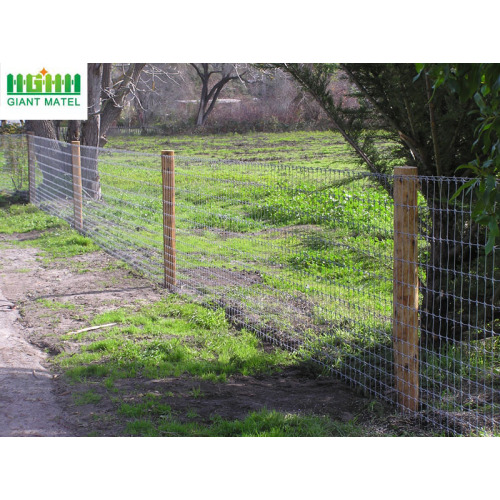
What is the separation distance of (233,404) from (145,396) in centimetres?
69

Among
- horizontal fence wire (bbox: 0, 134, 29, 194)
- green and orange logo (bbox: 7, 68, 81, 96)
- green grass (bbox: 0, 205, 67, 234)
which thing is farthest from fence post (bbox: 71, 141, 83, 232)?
horizontal fence wire (bbox: 0, 134, 29, 194)

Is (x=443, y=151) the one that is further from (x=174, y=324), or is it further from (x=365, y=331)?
(x=174, y=324)

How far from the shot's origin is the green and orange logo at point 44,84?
12273 millimetres

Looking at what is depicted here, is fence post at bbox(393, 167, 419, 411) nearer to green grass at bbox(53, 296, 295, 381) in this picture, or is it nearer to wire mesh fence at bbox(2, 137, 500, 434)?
wire mesh fence at bbox(2, 137, 500, 434)

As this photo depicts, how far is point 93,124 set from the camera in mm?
13633

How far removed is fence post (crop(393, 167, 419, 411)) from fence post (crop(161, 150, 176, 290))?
11.7 ft

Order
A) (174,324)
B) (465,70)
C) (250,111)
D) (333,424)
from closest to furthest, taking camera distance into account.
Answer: (465,70) → (333,424) → (174,324) → (250,111)

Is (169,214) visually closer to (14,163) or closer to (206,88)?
(14,163)

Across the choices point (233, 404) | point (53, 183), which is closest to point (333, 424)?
point (233, 404)

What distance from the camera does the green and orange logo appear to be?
483 inches

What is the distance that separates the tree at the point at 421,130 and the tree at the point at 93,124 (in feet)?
25.9

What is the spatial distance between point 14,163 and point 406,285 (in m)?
12.5

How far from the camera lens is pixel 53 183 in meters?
12.4

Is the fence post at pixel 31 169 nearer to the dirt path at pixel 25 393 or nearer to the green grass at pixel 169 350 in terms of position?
the dirt path at pixel 25 393
